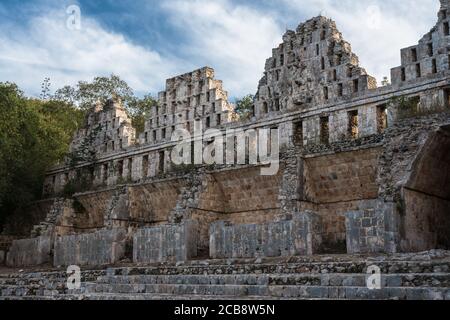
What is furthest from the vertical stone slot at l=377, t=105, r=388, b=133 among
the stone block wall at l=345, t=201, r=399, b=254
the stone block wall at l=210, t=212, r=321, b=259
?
the stone block wall at l=345, t=201, r=399, b=254

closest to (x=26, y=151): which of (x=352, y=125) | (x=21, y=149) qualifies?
(x=21, y=149)

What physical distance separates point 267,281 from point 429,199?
23.5 feet

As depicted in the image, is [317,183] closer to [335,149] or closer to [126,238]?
Result: [335,149]

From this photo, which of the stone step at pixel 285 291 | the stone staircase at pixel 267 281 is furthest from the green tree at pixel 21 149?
the stone step at pixel 285 291

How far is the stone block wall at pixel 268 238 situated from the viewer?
1656 cm

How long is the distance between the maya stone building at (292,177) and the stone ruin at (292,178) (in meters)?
0.05

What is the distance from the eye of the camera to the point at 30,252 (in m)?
26.0

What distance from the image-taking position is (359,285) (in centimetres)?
1084

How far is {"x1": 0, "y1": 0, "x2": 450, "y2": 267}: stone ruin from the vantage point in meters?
16.5

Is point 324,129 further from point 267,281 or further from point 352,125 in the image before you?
point 267,281

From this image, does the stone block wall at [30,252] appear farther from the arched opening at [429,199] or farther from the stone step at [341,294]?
the arched opening at [429,199]

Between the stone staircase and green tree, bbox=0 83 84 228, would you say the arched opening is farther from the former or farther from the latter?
green tree, bbox=0 83 84 228

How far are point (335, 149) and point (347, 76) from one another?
22.1 feet

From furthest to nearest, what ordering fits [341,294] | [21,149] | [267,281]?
[21,149]
[267,281]
[341,294]
